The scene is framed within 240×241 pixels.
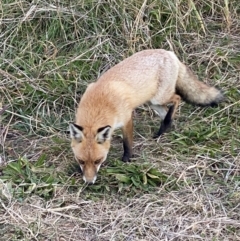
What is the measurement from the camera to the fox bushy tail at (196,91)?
5379 mm

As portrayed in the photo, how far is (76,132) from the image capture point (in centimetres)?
440

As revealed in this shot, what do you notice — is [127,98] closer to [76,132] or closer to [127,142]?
[127,142]

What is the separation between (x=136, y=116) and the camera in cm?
567

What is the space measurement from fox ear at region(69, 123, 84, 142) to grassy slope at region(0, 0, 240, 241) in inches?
13.5

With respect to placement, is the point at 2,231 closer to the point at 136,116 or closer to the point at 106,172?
the point at 106,172

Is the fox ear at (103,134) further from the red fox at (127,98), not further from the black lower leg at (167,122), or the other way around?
the black lower leg at (167,122)

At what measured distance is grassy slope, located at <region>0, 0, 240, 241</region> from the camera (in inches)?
160

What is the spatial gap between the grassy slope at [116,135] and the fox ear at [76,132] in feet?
1.13

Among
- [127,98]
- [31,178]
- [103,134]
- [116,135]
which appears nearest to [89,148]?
[103,134]

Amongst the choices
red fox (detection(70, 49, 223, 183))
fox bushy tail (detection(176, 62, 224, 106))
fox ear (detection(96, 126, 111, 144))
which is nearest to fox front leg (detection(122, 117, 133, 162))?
red fox (detection(70, 49, 223, 183))

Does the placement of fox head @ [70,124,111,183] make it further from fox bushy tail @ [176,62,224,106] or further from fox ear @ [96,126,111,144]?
fox bushy tail @ [176,62,224,106]

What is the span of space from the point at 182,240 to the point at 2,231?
4.05 ft

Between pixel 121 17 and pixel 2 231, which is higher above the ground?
pixel 121 17

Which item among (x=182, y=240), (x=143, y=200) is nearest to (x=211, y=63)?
(x=143, y=200)
